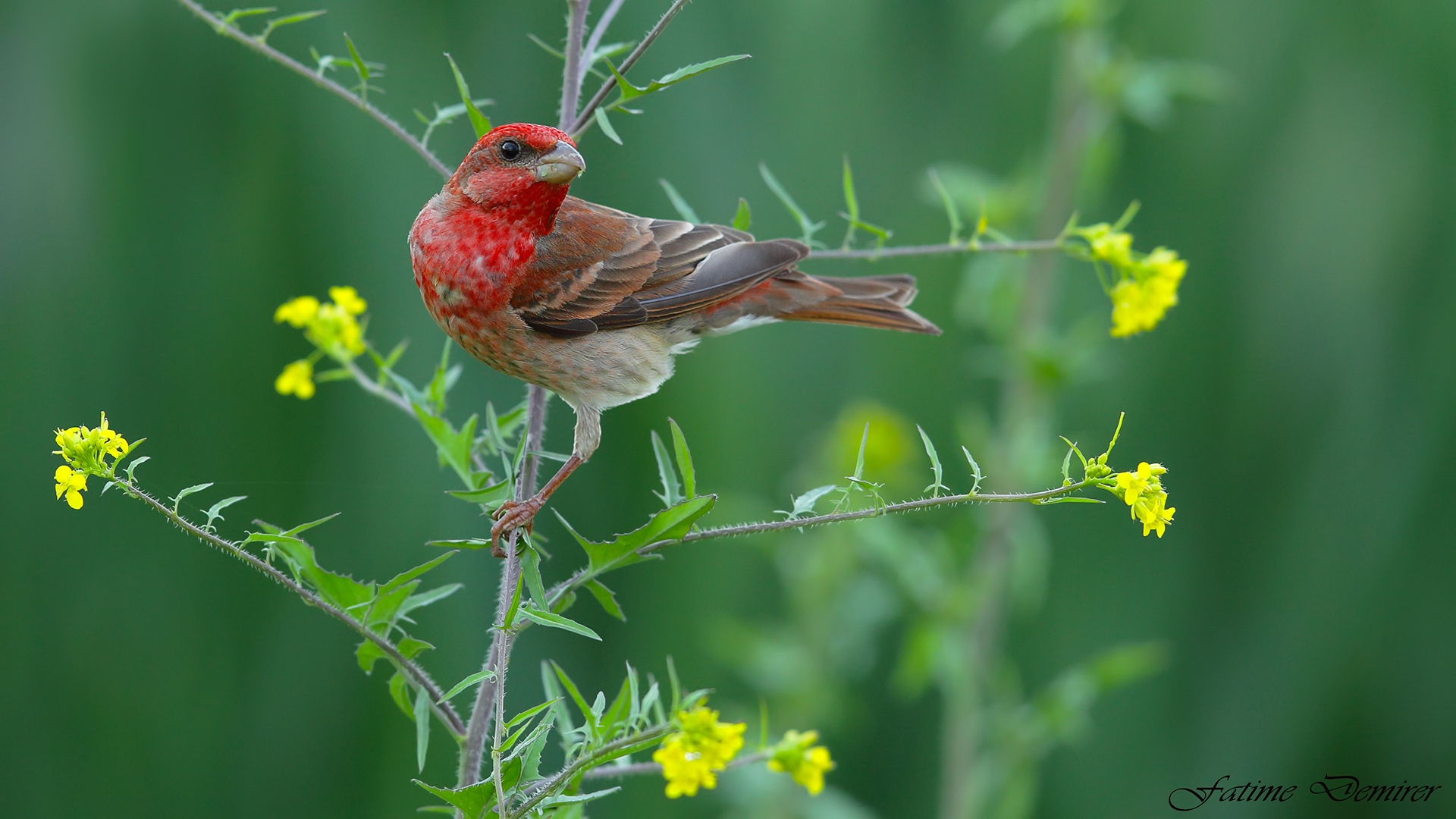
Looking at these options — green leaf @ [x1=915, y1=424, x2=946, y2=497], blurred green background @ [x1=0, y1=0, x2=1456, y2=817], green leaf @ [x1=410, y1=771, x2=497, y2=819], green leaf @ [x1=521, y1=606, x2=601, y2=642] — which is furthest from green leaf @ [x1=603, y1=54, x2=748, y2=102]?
blurred green background @ [x1=0, y1=0, x2=1456, y2=817]

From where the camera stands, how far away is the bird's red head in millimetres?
1337

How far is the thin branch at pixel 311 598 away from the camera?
1.26 meters

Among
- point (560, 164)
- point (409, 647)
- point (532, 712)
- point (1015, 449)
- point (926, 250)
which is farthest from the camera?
point (1015, 449)

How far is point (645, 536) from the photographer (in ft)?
4.55

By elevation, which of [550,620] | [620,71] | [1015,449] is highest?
[620,71]

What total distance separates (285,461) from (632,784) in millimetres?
1416

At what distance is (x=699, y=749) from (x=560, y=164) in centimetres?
70

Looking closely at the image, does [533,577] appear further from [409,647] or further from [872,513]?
[872,513]

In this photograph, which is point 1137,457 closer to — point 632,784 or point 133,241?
point 632,784

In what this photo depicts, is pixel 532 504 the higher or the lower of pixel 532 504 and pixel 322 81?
the lower

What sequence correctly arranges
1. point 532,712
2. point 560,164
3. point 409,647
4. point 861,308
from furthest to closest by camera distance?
point 861,308 < point 409,647 < point 560,164 < point 532,712

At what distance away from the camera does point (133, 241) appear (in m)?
3.31

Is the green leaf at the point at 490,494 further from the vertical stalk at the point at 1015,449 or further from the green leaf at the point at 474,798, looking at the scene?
the vertical stalk at the point at 1015,449

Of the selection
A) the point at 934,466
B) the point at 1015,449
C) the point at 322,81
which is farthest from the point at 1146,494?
the point at 1015,449
